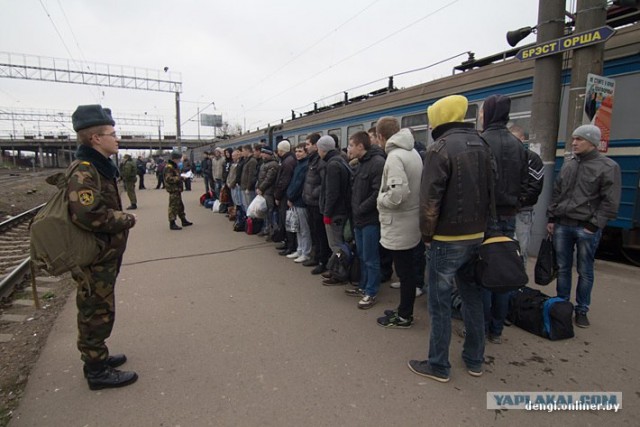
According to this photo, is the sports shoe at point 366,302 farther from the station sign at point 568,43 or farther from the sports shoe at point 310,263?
the station sign at point 568,43

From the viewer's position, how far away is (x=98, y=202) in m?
2.42

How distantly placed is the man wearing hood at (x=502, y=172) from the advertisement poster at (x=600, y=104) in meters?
2.50

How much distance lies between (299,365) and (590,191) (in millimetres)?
3117

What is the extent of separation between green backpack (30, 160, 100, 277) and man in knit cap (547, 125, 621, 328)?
420cm

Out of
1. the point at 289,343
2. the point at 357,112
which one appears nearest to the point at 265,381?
the point at 289,343

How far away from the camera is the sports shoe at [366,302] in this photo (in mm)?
4074

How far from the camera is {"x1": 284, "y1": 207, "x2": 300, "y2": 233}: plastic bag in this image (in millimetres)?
6020

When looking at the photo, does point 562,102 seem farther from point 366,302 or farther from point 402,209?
point 366,302

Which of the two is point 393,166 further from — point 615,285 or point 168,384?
point 615,285

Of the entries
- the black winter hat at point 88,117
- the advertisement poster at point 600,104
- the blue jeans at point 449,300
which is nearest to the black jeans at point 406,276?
the blue jeans at point 449,300

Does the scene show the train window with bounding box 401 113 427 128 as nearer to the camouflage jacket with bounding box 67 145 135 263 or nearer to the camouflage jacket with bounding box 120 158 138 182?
the camouflage jacket with bounding box 67 145 135 263

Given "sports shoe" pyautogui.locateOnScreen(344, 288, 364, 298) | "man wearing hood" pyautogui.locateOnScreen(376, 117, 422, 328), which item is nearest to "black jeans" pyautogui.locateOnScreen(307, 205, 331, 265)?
"sports shoe" pyautogui.locateOnScreen(344, 288, 364, 298)

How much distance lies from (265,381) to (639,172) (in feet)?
17.7

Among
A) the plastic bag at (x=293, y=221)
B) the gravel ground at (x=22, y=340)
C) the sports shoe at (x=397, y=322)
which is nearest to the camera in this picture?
the gravel ground at (x=22, y=340)
